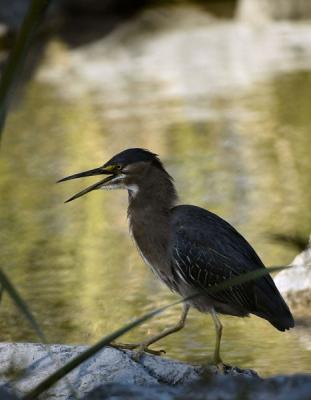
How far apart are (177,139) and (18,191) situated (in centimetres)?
212

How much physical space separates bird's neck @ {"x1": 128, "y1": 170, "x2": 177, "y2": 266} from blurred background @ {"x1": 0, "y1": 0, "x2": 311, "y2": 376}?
955 millimetres

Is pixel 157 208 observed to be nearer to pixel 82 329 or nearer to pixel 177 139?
pixel 82 329

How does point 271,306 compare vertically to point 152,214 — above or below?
below

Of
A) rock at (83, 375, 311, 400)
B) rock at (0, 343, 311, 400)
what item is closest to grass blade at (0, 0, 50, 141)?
rock at (83, 375, 311, 400)

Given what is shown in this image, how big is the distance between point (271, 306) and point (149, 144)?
23.5 feet

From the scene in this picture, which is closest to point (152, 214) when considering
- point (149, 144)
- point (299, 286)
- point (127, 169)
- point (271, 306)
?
point (127, 169)

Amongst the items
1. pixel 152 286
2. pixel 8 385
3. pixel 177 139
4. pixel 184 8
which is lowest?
pixel 184 8

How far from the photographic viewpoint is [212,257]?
219 inches

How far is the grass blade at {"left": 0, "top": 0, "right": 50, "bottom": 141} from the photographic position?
3.31m

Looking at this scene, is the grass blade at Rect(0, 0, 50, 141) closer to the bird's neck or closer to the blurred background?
the blurred background

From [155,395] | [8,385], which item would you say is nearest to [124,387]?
[155,395]

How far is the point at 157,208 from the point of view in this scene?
19.1 feet

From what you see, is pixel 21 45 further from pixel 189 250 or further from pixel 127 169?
pixel 127 169

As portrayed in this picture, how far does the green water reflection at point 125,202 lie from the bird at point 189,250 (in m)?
0.78
